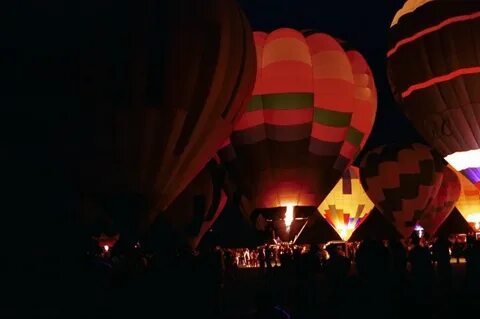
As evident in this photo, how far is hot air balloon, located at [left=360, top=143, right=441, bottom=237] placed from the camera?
61.2 ft

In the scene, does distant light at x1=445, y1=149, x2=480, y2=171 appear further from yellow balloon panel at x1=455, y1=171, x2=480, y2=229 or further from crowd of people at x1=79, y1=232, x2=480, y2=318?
yellow balloon panel at x1=455, y1=171, x2=480, y2=229

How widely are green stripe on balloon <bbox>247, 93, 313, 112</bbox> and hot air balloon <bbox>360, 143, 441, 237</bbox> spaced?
7.06m

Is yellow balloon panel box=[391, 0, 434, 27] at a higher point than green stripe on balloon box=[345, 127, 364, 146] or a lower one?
higher

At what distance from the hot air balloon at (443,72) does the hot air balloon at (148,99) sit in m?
6.31

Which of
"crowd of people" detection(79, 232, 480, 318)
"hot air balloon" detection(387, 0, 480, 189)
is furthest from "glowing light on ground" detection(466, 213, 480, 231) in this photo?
"crowd of people" detection(79, 232, 480, 318)

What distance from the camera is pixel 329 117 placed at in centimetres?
1295

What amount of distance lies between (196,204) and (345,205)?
7118 mm

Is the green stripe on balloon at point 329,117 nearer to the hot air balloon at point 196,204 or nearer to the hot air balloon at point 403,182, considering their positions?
the hot air balloon at point 196,204

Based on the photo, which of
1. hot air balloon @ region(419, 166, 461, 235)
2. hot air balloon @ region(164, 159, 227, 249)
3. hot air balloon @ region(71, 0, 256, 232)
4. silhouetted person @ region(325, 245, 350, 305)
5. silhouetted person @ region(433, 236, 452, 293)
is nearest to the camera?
silhouetted person @ region(325, 245, 350, 305)

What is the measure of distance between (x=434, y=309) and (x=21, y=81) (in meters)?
5.55

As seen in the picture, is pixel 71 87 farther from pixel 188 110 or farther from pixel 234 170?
pixel 234 170

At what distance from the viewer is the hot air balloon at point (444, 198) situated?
21.4m

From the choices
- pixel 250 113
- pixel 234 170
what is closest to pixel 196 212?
pixel 234 170

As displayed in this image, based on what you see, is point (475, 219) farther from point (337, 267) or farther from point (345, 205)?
point (337, 267)
